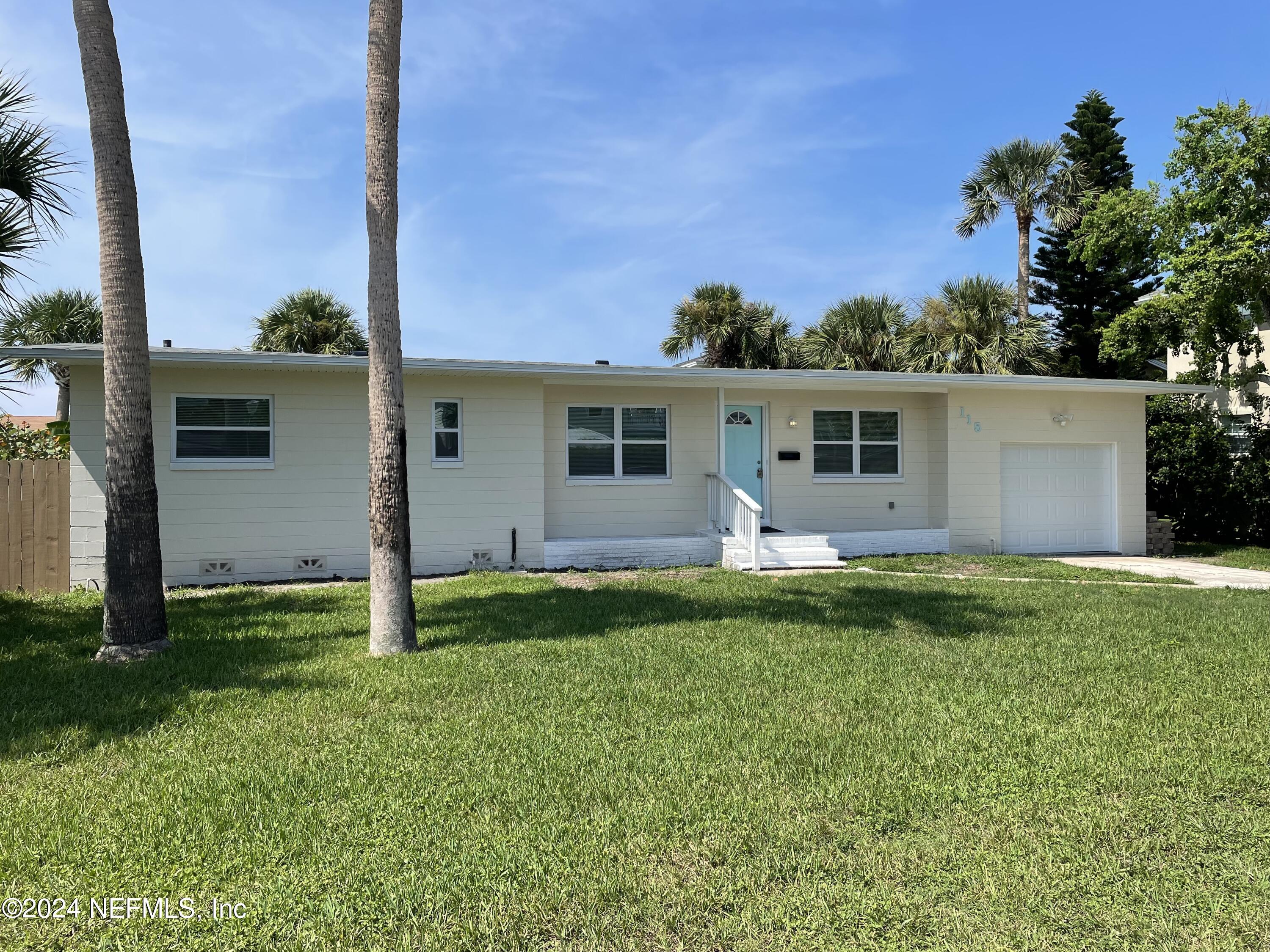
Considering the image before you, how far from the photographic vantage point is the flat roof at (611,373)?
9.94m

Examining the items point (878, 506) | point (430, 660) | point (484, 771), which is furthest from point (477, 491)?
point (484, 771)

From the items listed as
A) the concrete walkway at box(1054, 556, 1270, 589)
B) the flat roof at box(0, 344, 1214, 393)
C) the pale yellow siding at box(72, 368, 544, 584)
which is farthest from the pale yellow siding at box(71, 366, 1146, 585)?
the concrete walkway at box(1054, 556, 1270, 589)

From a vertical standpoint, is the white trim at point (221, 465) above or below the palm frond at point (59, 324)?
below

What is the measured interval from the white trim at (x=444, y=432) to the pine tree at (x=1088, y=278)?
21.0 meters

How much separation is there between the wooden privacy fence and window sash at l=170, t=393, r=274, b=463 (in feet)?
3.93

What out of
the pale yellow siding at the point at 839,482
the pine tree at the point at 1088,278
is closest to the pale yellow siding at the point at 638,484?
the pale yellow siding at the point at 839,482

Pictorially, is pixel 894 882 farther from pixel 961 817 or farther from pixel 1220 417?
pixel 1220 417

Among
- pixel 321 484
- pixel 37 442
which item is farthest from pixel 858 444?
pixel 37 442

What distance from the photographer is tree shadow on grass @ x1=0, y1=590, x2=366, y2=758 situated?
15.4 feet

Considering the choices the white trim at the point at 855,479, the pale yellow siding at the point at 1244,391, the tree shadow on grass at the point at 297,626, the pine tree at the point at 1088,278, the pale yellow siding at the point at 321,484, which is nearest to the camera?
the tree shadow on grass at the point at 297,626

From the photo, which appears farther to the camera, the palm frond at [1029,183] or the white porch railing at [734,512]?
the palm frond at [1029,183]

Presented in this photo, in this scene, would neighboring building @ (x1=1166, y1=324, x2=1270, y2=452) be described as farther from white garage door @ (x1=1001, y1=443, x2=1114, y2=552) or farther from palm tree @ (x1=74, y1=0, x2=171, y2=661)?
palm tree @ (x1=74, y1=0, x2=171, y2=661)

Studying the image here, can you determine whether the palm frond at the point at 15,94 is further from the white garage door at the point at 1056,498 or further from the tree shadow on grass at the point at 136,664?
the white garage door at the point at 1056,498

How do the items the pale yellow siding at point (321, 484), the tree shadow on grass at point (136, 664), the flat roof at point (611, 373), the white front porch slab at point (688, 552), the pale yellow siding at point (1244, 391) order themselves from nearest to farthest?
the tree shadow on grass at point (136, 664), the flat roof at point (611, 373), the pale yellow siding at point (321, 484), the white front porch slab at point (688, 552), the pale yellow siding at point (1244, 391)
